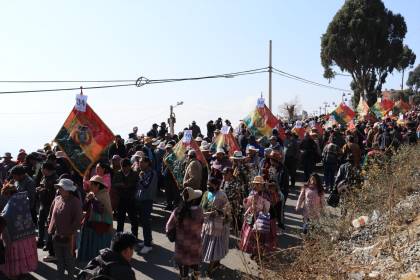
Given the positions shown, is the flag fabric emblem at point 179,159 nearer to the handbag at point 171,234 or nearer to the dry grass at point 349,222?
the dry grass at point 349,222

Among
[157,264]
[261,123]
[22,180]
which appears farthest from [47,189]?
[261,123]

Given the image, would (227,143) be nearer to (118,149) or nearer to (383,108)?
(118,149)

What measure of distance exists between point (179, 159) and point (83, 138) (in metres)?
2.81

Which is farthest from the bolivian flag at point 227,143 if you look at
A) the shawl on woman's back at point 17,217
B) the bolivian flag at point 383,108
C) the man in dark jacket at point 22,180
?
the bolivian flag at point 383,108

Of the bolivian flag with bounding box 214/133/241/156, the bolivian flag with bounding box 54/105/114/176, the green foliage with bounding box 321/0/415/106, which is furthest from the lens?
the green foliage with bounding box 321/0/415/106

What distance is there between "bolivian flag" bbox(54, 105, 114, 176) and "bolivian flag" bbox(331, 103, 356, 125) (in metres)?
14.9

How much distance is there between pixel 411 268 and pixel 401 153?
7064 mm

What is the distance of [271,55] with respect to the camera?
2597 centimetres

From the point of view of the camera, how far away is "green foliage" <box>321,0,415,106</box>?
4250cm

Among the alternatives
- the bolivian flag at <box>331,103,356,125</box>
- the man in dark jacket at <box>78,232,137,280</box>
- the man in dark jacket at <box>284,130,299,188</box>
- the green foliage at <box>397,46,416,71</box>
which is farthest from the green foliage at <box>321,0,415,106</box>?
the man in dark jacket at <box>78,232,137,280</box>

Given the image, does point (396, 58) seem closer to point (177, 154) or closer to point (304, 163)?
point (304, 163)

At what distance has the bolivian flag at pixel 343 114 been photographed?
2264 cm

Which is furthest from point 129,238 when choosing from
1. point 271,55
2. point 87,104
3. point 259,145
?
point 271,55

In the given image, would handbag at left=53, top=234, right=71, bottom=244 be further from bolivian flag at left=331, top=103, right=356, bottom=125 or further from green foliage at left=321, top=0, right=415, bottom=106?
green foliage at left=321, top=0, right=415, bottom=106
